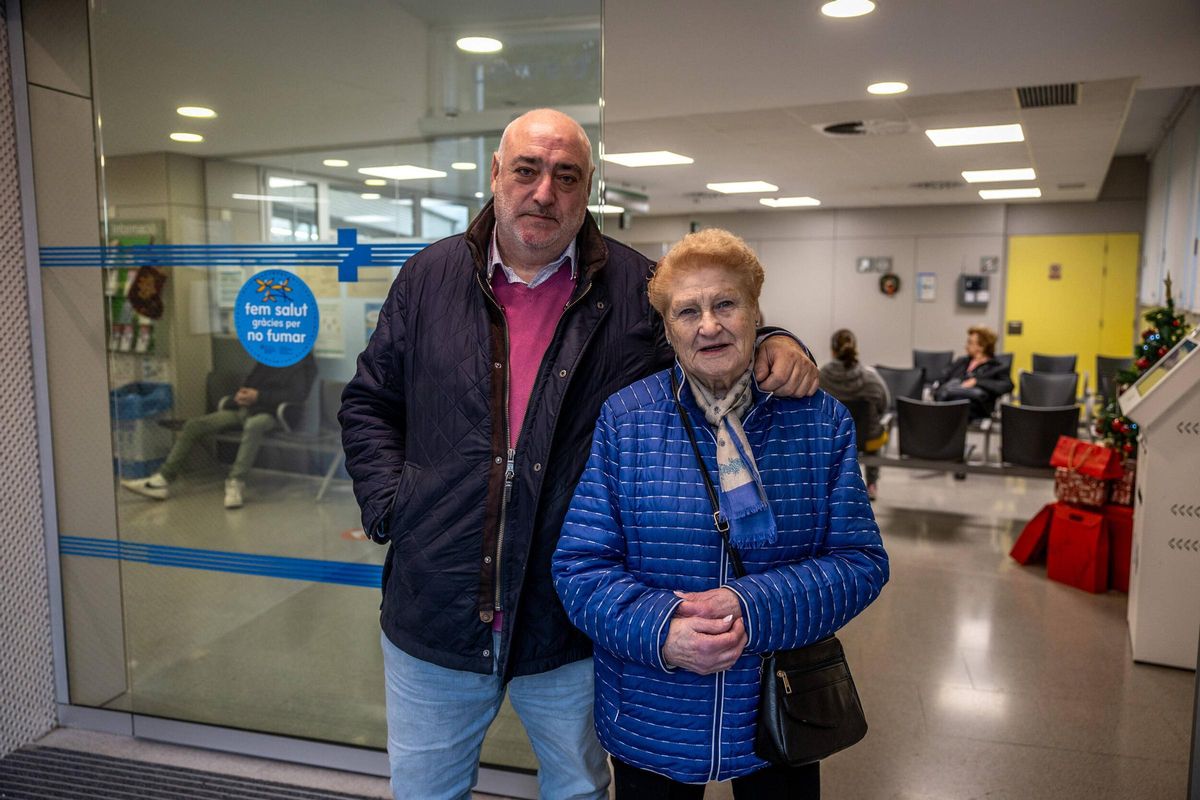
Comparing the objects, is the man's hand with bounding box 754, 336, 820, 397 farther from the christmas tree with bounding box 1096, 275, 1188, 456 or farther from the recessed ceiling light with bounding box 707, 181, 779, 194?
the recessed ceiling light with bounding box 707, 181, 779, 194

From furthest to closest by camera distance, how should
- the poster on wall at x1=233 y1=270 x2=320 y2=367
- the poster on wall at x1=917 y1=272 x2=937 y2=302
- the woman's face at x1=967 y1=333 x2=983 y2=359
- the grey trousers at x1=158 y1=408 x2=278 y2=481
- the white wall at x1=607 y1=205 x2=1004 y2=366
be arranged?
1. the poster on wall at x1=917 y1=272 x2=937 y2=302
2. the white wall at x1=607 y1=205 x2=1004 y2=366
3. the woman's face at x1=967 y1=333 x2=983 y2=359
4. the grey trousers at x1=158 y1=408 x2=278 y2=481
5. the poster on wall at x1=233 y1=270 x2=320 y2=367

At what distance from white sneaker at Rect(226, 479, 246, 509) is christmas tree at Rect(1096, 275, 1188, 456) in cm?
396

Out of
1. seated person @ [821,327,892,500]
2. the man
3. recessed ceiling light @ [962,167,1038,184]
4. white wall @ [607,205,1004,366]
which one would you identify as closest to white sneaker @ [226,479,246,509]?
the man

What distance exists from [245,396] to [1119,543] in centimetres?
441

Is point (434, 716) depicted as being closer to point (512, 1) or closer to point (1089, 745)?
point (512, 1)

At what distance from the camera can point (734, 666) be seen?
1.63 meters

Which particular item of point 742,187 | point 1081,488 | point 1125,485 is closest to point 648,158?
point 742,187

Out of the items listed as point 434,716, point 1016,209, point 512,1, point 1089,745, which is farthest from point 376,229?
point 1016,209

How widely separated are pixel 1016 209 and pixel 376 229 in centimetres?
1217

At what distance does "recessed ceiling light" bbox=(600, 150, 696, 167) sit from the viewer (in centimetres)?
791

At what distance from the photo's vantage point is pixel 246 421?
117 inches

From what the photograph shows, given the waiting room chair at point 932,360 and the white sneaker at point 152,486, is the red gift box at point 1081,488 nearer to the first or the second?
the white sneaker at point 152,486

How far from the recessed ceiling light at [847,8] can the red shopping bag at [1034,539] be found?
3.11 m

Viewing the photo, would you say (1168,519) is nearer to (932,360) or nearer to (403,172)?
(403,172)
